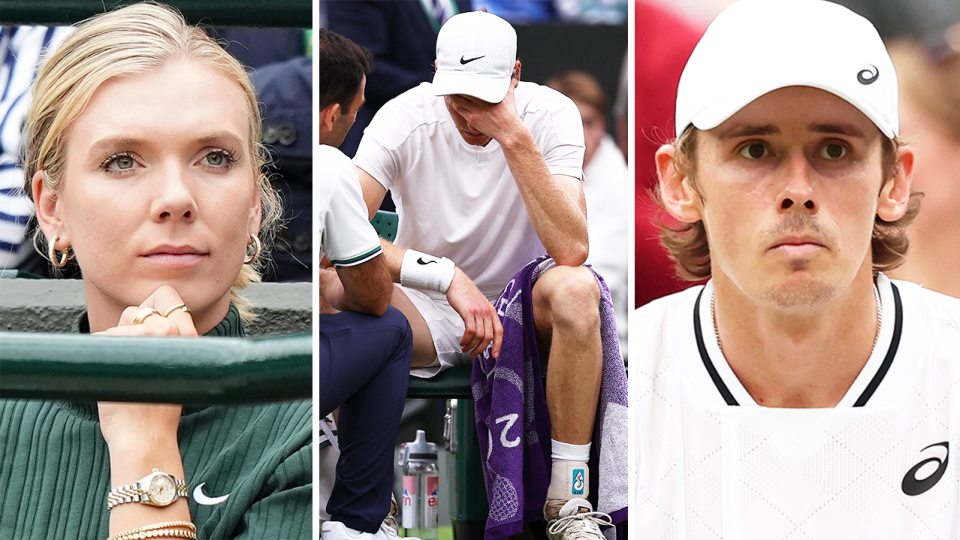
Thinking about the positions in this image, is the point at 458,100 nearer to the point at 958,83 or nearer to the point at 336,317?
the point at 336,317

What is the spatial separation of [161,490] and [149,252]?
0.50 meters

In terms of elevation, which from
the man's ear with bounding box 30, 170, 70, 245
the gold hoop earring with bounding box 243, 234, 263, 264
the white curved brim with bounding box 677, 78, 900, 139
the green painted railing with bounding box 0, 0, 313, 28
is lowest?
the gold hoop earring with bounding box 243, 234, 263, 264

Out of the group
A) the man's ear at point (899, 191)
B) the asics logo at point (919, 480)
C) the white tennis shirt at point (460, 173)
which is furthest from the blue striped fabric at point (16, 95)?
the asics logo at point (919, 480)

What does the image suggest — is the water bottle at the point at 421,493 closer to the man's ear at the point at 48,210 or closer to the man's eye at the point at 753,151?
the man's ear at the point at 48,210

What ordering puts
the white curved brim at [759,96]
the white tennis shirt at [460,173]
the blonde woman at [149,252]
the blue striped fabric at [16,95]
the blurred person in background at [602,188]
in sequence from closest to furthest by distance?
the white curved brim at [759,96]
the blonde woman at [149,252]
the blue striped fabric at [16,95]
the white tennis shirt at [460,173]
the blurred person in background at [602,188]

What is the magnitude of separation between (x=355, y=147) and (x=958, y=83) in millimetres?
1413

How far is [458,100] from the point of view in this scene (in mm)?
2215

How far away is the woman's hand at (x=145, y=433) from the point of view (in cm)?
196

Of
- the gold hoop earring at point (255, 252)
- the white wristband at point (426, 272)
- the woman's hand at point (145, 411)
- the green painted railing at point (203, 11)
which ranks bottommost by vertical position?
the woman's hand at point (145, 411)

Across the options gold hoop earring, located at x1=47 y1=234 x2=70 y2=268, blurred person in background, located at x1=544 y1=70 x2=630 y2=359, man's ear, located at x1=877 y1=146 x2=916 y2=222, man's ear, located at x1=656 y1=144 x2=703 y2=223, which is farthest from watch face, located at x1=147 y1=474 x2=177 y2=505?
man's ear, located at x1=877 y1=146 x2=916 y2=222

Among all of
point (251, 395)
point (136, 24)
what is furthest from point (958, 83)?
point (136, 24)

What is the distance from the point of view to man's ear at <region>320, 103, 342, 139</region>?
2.25 m

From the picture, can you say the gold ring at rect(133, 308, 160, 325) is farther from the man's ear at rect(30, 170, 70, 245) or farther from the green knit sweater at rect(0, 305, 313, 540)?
the man's ear at rect(30, 170, 70, 245)

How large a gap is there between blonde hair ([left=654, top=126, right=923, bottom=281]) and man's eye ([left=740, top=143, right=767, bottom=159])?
122mm
